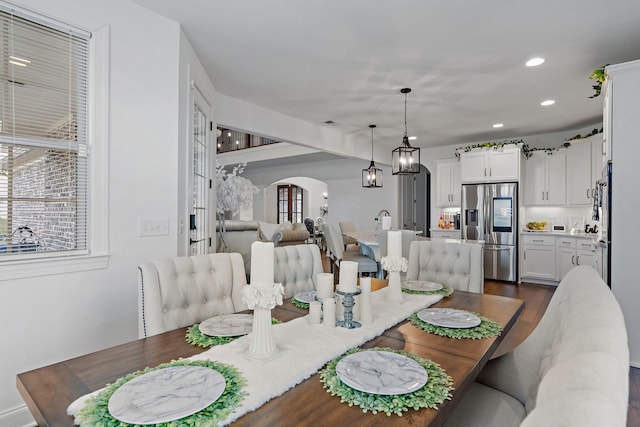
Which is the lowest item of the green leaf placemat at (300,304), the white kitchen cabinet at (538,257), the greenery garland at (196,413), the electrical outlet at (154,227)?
the white kitchen cabinet at (538,257)

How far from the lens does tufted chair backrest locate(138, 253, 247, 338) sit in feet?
5.16

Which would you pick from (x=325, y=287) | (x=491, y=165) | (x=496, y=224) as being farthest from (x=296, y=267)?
(x=491, y=165)

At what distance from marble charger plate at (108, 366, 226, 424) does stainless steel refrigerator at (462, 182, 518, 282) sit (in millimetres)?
6096

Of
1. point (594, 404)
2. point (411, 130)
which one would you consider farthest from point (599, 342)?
point (411, 130)

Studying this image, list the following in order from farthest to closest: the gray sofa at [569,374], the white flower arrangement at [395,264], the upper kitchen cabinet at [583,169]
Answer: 1. the upper kitchen cabinet at [583,169]
2. the white flower arrangement at [395,264]
3. the gray sofa at [569,374]

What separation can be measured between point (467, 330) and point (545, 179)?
18.8 feet

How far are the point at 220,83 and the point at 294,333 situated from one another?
10.8 ft

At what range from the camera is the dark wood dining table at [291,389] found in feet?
2.80

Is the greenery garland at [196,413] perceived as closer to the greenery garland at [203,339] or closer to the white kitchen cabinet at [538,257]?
the greenery garland at [203,339]

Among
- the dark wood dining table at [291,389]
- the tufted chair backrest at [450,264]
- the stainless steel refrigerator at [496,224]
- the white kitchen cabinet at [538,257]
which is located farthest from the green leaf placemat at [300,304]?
the white kitchen cabinet at [538,257]

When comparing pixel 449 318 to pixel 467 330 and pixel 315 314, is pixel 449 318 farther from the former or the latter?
pixel 315 314

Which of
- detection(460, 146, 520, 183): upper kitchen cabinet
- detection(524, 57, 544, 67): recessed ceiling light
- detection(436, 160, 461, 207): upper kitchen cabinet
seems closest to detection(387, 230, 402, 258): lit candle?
detection(524, 57, 544, 67): recessed ceiling light

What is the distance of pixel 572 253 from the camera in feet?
18.0

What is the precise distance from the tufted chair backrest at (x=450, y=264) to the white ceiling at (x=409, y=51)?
1713 millimetres
